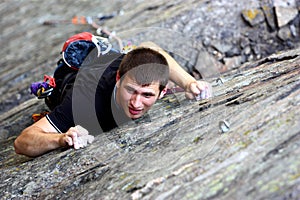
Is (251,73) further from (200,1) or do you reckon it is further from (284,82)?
(200,1)

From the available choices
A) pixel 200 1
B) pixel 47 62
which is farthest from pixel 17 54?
pixel 200 1

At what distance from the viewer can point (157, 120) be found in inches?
229

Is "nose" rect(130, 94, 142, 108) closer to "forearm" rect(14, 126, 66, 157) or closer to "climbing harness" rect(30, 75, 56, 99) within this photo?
"forearm" rect(14, 126, 66, 157)

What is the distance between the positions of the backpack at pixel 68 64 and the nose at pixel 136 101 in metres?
1.39

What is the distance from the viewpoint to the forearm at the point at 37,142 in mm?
5641

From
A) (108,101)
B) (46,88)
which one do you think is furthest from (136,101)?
(46,88)

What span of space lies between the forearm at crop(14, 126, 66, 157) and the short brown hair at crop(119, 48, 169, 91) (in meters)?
1.33

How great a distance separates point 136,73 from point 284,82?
6.51 feet

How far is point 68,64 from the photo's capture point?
682 cm

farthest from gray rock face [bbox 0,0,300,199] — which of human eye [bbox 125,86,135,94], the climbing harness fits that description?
the climbing harness

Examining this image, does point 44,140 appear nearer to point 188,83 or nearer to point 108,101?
point 108,101

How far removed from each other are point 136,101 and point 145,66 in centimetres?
52

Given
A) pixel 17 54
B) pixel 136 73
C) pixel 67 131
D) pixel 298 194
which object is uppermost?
pixel 17 54

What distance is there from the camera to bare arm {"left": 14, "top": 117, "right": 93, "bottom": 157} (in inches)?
216
